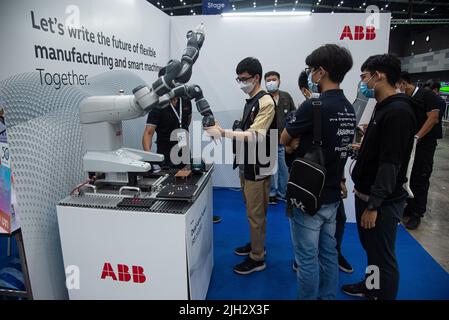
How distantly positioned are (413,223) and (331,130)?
2.51m

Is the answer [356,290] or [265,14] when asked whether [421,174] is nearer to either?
[356,290]

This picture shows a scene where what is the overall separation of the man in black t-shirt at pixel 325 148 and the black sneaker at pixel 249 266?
0.74 metres

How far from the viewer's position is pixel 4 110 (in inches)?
52.4

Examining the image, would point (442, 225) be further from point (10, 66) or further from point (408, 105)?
point (10, 66)

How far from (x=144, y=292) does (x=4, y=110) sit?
1.07 m

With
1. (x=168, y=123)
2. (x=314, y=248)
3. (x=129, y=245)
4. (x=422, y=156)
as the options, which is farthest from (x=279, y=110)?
(x=129, y=245)

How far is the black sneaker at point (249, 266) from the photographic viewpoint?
2262 millimetres

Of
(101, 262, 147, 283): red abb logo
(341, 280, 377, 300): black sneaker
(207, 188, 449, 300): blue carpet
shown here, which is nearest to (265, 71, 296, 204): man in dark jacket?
(207, 188, 449, 300): blue carpet

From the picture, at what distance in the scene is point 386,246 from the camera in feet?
5.09

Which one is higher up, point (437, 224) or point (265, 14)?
point (265, 14)

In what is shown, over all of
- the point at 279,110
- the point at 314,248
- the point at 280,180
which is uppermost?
the point at 279,110

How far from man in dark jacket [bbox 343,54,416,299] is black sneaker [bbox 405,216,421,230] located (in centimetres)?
183

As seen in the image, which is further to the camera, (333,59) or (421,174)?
(421,174)

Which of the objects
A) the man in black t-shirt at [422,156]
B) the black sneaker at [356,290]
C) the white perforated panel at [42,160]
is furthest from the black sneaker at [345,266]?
the white perforated panel at [42,160]
